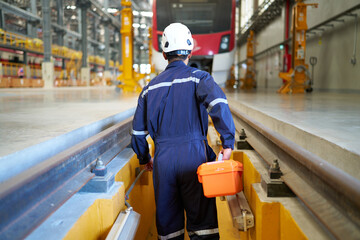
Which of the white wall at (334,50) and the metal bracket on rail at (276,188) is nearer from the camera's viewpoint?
the metal bracket on rail at (276,188)

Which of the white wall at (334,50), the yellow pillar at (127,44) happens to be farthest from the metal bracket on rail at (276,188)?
the white wall at (334,50)

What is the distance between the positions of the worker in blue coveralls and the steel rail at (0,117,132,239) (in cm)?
51

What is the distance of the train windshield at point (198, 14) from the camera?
832 cm

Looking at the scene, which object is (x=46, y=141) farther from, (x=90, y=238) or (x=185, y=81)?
(x=185, y=81)

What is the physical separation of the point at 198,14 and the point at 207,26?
0.45 metres

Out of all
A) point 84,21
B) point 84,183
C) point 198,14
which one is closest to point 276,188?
point 84,183

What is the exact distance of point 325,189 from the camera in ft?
4.90

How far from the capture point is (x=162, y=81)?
2133 mm

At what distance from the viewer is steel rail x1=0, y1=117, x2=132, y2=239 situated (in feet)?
3.85

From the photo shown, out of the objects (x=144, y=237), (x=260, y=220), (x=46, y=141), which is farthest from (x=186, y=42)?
(x=144, y=237)

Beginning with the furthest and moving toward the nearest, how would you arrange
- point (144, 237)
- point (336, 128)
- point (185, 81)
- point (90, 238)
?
point (144, 237) < point (336, 128) < point (185, 81) < point (90, 238)

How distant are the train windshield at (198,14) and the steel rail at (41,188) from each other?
6.86 meters

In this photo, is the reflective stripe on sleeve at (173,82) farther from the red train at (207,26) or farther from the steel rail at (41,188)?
the red train at (207,26)

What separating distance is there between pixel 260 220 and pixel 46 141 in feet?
4.91
